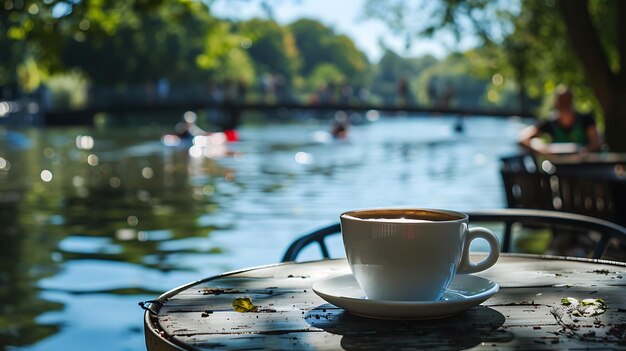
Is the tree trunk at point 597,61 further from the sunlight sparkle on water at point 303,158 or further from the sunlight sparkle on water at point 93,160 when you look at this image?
the sunlight sparkle on water at point 93,160

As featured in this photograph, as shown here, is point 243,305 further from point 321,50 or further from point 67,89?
point 321,50

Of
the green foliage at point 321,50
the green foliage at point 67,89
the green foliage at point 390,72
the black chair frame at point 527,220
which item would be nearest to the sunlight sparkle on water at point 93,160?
the black chair frame at point 527,220

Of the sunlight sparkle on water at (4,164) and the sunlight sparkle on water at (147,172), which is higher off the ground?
the sunlight sparkle on water at (4,164)

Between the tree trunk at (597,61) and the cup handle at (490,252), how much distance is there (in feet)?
30.8

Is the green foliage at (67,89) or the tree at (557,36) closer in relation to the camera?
the tree at (557,36)

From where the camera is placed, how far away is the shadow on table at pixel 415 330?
1866mm

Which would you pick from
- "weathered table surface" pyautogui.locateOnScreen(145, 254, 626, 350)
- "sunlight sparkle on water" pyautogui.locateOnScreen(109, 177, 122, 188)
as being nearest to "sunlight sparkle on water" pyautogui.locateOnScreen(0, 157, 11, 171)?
"sunlight sparkle on water" pyautogui.locateOnScreen(109, 177, 122, 188)

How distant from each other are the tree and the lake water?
2.89 m

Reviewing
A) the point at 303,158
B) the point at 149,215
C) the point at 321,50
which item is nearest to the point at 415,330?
the point at 149,215

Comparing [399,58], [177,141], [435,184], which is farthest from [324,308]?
[399,58]

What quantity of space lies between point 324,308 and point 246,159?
96.5 ft

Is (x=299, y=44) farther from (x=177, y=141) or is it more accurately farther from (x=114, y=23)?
(x=114, y=23)

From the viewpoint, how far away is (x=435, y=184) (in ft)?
66.9

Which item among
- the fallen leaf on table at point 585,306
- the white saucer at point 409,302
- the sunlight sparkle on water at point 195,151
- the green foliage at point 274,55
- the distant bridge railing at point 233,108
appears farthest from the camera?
the green foliage at point 274,55
